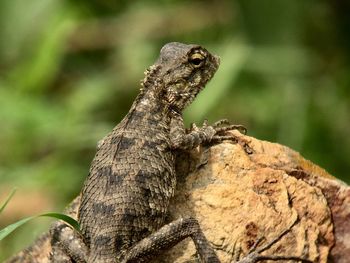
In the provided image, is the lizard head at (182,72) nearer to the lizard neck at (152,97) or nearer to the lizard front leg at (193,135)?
the lizard neck at (152,97)

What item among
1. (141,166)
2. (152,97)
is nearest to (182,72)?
(152,97)

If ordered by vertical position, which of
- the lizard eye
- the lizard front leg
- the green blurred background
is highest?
the green blurred background

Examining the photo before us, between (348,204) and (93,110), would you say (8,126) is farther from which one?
(348,204)

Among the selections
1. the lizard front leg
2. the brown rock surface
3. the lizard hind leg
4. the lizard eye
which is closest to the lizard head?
the lizard eye

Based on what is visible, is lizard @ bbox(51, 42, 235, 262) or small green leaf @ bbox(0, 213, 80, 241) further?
lizard @ bbox(51, 42, 235, 262)

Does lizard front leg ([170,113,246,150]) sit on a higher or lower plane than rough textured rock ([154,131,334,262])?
higher

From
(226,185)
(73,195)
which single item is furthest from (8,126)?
(226,185)

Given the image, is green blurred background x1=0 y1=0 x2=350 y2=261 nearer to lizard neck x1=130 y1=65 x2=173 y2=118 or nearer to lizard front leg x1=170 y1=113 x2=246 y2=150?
lizard neck x1=130 y1=65 x2=173 y2=118
